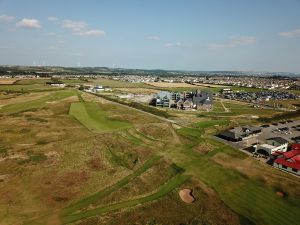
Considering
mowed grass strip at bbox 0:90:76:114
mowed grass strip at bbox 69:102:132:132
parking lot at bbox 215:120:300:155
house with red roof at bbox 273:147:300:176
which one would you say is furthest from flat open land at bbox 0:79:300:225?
mowed grass strip at bbox 0:90:76:114

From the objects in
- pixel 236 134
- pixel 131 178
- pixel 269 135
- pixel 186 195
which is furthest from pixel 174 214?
pixel 269 135

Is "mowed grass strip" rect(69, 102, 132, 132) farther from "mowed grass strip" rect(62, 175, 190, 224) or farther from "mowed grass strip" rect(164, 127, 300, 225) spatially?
"mowed grass strip" rect(62, 175, 190, 224)

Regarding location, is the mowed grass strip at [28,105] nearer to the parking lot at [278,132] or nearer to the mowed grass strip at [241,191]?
the mowed grass strip at [241,191]

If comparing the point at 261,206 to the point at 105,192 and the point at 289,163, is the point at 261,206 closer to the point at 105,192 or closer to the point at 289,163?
the point at 289,163

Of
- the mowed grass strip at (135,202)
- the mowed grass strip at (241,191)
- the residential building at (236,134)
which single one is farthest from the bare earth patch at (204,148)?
the mowed grass strip at (135,202)

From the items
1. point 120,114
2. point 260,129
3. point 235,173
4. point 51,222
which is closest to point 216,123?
point 260,129

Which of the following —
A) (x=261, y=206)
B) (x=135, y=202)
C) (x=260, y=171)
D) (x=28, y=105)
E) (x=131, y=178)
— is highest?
(x=28, y=105)

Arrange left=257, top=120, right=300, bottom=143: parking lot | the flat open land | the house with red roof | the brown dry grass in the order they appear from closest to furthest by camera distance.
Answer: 1. the brown dry grass
2. the flat open land
3. the house with red roof
4. left=257, top=120, right=300, bottom=143: parking lot
